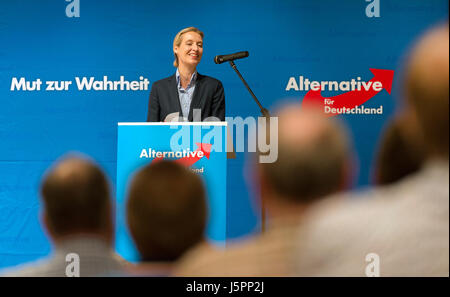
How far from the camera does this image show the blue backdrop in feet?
9.99

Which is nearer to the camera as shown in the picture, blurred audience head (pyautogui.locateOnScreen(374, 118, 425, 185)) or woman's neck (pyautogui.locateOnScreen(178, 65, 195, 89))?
blurred audience head (pyautogui.locateOnScreen(374, 118, 425, 185))

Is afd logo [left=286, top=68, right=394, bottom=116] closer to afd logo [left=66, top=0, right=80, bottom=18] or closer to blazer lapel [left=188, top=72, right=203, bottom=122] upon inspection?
blazer lapel [left=188, top=72, right=203, bottom=122]

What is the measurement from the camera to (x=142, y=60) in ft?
10.6

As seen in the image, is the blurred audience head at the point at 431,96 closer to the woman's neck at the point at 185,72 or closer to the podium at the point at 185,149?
the podium at the point at 185,149

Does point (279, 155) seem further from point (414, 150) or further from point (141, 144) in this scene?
point (141, 144)

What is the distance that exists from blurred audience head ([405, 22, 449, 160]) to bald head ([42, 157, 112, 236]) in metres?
0.96

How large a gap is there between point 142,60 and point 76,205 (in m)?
1.97

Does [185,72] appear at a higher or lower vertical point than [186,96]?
higher

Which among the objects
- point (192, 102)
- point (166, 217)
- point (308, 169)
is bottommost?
point (166, 217)

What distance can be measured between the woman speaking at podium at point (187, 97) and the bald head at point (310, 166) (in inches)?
47.2

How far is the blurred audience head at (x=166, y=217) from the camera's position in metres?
1.31

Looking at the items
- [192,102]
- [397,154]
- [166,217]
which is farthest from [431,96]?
[192,102]

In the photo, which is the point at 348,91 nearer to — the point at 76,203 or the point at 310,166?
the point at 310,166

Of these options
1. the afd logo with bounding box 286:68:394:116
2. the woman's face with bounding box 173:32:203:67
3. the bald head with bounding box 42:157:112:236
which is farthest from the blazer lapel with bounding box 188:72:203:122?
the bald head with bounding box 42:157:112:236
